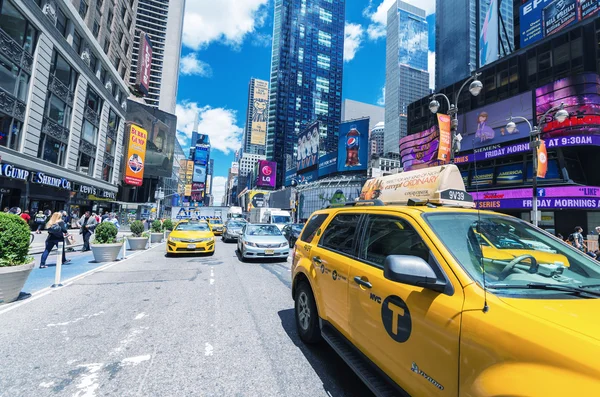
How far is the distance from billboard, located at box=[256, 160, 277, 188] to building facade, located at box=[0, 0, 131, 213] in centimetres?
7973

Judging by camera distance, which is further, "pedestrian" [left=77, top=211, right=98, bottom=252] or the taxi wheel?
"pedestrian" [left=77, top=211, right=98, bottom=252]

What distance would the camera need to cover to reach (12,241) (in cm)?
524

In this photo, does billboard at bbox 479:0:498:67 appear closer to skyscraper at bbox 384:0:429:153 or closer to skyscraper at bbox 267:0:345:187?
skyscraper at bbox 267:0:345:187

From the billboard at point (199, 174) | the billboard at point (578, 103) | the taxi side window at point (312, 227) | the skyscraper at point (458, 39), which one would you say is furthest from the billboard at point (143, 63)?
the billboard at point (199, 174)

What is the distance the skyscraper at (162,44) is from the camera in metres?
90.3

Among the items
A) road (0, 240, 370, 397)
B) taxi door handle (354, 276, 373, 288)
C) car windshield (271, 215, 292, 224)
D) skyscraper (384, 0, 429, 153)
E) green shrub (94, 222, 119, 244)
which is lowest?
road (0, 240, 370, 397)

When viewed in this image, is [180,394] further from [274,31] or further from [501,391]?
[274,31]

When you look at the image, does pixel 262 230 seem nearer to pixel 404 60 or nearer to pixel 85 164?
pixel 85 164

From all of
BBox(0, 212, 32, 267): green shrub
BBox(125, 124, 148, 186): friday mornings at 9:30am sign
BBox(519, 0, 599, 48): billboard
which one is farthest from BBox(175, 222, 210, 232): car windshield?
BBox(125, 124, 148, 186): friday mornings at 9:30am sign

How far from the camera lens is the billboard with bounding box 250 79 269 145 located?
167075 millimetres

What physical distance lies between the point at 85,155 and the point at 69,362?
3567cm

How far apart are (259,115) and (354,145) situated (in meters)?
124

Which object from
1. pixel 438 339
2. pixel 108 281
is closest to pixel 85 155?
pixel 108 281

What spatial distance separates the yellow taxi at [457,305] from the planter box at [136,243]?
546 inches
